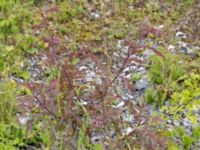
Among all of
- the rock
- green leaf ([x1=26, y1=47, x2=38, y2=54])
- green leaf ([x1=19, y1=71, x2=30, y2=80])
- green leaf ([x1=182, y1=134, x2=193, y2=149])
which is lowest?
green leaf ([x1=182, y1=134, x2=193, y2=149])

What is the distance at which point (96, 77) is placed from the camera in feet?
12.6

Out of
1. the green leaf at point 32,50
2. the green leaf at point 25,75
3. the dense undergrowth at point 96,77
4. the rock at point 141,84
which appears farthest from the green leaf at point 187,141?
the green leaf at point 32,50

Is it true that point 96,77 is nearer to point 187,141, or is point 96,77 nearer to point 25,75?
→ point 25,75

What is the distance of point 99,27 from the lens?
4707mm

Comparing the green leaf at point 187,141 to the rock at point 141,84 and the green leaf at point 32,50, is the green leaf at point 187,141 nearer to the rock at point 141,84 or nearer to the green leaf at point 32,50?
the rock at point 141,84

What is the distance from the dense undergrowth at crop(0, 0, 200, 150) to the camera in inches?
104

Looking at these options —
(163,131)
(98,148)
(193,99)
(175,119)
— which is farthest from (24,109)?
(193,99)

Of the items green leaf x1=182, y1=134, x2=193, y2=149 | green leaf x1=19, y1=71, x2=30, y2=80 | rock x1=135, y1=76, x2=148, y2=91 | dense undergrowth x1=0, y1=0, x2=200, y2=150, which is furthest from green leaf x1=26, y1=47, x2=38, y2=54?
green leaf x1=182, y1=134, x2=193, y2=149

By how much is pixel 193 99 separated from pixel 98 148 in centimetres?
110

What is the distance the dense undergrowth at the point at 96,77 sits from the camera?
2643 mm

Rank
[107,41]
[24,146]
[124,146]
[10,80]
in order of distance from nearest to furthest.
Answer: [124,146] → [24,146] → [10,80] → [107,41]

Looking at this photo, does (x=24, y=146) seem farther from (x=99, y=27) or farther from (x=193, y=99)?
(x=99, y=27)

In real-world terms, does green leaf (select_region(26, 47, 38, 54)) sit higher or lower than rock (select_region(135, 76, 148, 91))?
higher

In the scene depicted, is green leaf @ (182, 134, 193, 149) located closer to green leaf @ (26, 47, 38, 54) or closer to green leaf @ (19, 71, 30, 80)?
green leaf @ (19, 71, 30, 80)
